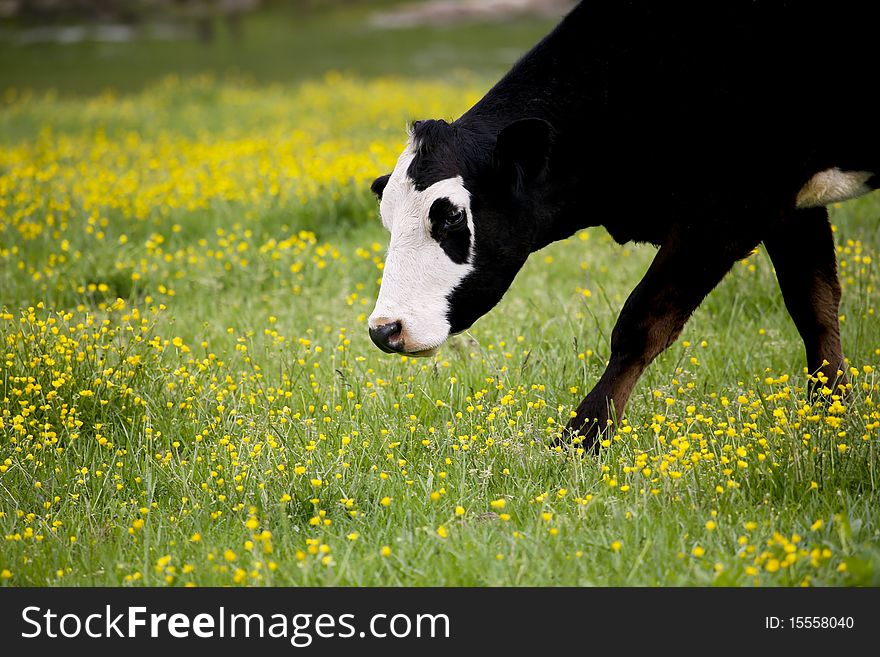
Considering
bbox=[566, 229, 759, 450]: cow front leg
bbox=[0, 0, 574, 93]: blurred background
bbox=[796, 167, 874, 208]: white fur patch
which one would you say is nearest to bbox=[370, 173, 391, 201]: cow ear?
bbox=[566, 229, 759, 450]: cow front leg

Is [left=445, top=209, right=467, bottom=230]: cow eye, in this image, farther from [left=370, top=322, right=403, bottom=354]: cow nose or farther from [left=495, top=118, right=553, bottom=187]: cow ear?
[left=370, top=322, right=403, bottom=354]: cow nose

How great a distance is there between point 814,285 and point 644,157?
3.93 ft

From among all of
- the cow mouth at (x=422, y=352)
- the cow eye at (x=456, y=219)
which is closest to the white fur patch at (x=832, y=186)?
the cow eye at (x=456, y=219)

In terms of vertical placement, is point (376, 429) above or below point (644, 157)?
below

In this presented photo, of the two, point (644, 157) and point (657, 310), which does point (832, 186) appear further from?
point (657, 310)

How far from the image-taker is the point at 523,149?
4.16 meters

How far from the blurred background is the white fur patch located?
19692mm

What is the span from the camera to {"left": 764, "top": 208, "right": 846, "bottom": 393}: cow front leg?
16.1 ft

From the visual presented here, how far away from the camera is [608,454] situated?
4.05 m

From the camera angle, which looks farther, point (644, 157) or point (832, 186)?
point (644, 157)

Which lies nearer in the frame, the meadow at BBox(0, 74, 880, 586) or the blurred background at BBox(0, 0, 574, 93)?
the meadow at BBox(0, 74, 880, 586)

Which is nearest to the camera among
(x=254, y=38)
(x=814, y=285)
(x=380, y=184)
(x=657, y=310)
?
(x=657, y=310)

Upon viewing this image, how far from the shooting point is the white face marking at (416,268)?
13.4 feet

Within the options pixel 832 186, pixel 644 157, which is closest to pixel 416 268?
pixel 644 157
